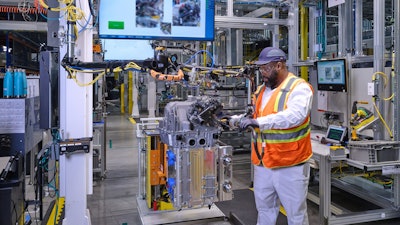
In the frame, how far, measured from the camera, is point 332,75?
457cm

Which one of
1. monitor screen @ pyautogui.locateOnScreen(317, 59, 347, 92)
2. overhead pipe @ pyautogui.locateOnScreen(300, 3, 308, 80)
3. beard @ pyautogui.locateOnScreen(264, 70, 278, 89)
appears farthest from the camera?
overhead pipe @ pyautogui.locateOnScreen(300, 3, 308, 80)

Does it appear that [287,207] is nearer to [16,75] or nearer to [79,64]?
[79,64]

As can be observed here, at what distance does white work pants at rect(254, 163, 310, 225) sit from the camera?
9.31ft

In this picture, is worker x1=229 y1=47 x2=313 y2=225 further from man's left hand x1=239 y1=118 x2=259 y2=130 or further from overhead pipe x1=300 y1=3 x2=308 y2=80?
overhead pipe x1=300 y1=3 x2=308 y2=80

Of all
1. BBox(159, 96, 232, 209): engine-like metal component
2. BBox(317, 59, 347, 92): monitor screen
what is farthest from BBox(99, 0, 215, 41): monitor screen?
BBox(317, 59, 347, 92): monitor screen

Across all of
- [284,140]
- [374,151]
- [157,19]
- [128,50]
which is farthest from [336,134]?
[128,50]

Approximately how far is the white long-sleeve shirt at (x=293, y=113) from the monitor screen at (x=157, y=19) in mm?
1179

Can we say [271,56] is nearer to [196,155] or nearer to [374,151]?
[196,155]

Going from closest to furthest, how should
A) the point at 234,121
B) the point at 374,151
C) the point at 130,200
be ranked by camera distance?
the point at 234,121
the point at 374,151
the point at 130,200

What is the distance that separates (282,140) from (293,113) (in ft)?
0.86

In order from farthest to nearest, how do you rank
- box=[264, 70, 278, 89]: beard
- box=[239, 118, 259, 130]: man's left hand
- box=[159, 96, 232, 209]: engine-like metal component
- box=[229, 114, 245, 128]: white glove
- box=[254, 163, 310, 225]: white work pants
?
box=[159, 96, 232, 209]: engine-like metal component, box=[264, 70, 278, 89]: beard, box=[254, 163, 310, 225]: white work pants, box=[229, 114, 245, 128]: white glove, box=[239, 118, 259, 130]: man's left hand

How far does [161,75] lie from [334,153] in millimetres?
1982

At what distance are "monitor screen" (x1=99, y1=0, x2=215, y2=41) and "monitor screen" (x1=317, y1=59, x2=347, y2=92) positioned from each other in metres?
1.79

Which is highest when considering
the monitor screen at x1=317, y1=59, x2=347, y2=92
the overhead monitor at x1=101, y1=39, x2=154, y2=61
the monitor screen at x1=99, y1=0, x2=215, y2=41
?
the monitor screen at x1=99, y1=0, x2=215, y2=41
